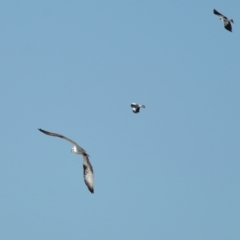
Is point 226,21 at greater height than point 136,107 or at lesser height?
greater

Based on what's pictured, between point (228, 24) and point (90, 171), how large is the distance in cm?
2148

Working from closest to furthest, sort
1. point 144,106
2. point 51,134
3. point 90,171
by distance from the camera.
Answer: point 51,134
point 90,171
point 144,106

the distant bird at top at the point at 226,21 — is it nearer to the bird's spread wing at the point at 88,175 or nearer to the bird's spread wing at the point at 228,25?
the bird's spread wing at the point at 228,25

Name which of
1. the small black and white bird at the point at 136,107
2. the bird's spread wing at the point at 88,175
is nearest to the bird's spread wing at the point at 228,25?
the small black and white bird at the point at 136,107

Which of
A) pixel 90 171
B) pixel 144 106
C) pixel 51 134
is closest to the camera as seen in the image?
pixel 51 134

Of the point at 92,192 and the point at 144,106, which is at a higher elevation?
the point at 144,106

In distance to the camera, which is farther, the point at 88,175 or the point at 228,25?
the point at 228,25

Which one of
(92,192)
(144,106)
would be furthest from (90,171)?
(144,106)

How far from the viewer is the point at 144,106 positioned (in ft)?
341

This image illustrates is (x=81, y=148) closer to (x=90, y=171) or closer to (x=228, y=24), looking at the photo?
(x=90, y=171)

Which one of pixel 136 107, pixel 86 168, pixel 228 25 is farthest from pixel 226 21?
pixel 86 168

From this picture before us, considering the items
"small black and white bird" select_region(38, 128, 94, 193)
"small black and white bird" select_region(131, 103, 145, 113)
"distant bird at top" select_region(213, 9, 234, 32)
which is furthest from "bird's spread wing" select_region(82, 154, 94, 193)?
"distant bird at top" select_region(213, 9, 234, 32)

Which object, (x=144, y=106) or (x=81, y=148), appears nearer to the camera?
(x=81, y=148)

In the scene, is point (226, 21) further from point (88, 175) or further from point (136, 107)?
point (88, 175)
